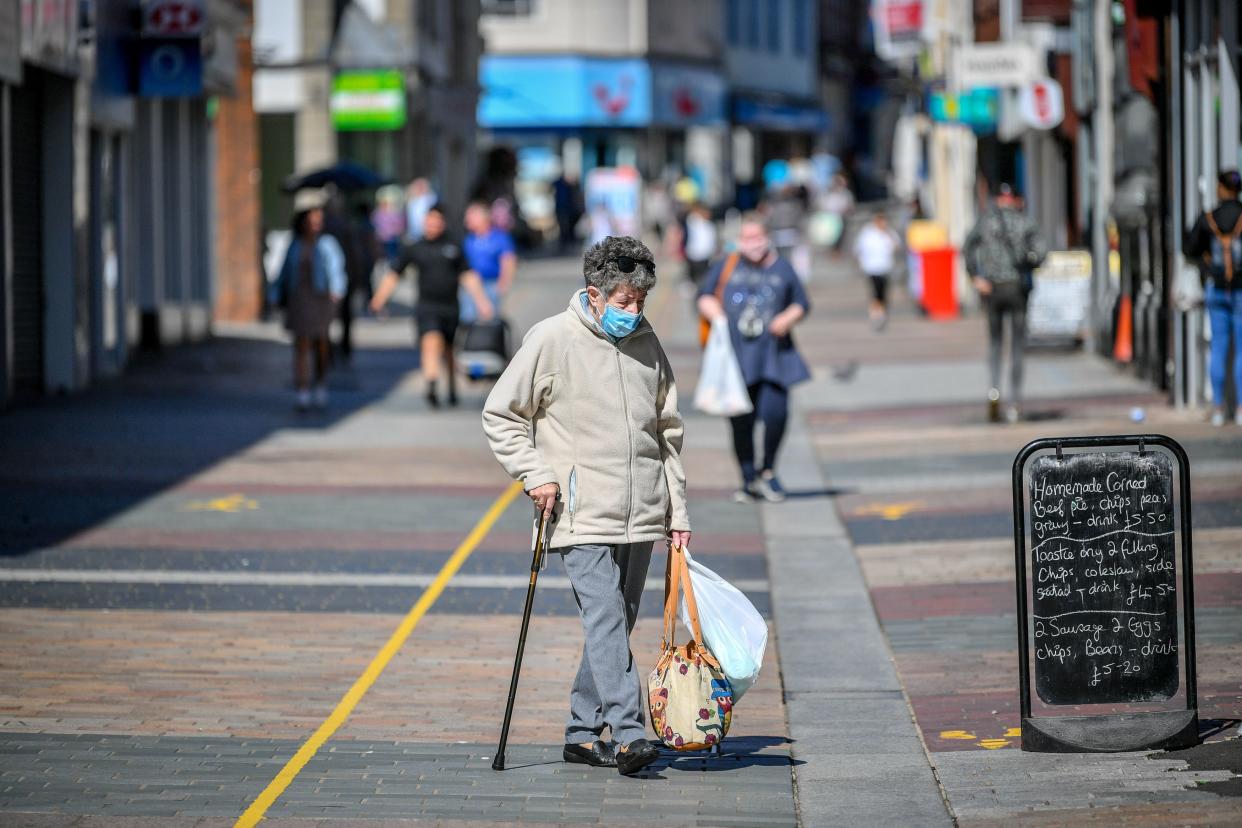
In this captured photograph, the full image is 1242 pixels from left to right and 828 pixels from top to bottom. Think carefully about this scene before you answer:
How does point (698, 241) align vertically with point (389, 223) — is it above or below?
below

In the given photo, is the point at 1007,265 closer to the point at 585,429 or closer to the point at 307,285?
the point at 307,285

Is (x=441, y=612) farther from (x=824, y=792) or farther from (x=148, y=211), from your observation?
(x=148, y=211)

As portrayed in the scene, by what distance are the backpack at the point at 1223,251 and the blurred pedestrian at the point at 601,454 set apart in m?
9.33

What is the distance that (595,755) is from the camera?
6.90 m

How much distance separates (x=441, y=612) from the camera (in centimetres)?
976

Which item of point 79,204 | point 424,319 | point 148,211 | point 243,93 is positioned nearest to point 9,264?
point 79,204

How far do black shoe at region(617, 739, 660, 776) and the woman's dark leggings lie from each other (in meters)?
6.57

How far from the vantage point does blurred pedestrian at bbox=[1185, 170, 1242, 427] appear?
1520cm

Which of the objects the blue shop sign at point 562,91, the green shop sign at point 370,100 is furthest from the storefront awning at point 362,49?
the blue shop sign at point 562,91

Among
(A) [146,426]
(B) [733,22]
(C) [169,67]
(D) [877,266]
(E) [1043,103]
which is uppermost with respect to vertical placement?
(B) [733,22]

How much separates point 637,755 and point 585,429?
1031 mm

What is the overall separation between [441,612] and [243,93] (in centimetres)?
2299

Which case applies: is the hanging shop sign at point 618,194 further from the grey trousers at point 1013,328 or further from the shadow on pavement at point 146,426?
the grey trousers at point 1013,328

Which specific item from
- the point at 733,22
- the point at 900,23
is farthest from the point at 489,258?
the point at 733,22
